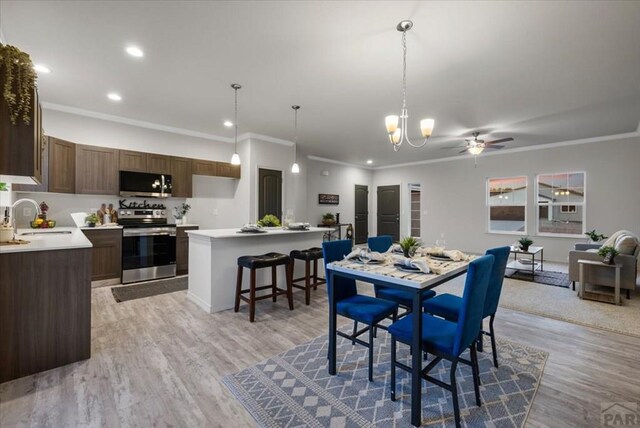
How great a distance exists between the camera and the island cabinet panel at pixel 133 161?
15.9ft

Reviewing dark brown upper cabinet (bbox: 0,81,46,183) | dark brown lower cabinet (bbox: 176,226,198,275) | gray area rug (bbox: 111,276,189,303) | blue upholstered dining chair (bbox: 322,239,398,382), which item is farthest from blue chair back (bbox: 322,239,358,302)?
dark brown lower cabinet (bbox: 176,226,198,275)

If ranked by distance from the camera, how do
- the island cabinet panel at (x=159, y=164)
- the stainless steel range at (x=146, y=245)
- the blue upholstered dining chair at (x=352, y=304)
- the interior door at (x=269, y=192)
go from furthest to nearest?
the interior door at (x=269, y=192)
the island cabinet panel at (x=159, y=164)
the stainless steel range at (x=146, y=245)
the blue upholstered dining chair at (x=352, y=304)

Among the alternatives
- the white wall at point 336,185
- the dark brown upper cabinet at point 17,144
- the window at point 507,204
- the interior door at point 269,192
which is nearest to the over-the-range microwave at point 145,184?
the interior door at point 269,192

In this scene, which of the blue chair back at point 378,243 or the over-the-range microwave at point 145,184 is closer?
the blue chair back at point 378,243

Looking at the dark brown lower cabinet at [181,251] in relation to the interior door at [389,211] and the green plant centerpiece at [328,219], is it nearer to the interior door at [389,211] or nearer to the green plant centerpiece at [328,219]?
the green plant centerpiece at [328,219]

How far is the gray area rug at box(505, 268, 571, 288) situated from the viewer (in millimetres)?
4727

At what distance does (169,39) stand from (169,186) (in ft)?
10.4

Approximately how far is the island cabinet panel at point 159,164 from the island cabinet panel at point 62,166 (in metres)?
1.03

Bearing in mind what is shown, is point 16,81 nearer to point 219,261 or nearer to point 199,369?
point 219,261

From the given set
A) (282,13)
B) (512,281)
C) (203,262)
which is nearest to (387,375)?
(203,262)

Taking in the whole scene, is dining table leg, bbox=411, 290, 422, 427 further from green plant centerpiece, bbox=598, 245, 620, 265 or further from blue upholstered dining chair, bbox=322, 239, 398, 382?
green plant centerpiece, bbox=598, 245, 620, 265

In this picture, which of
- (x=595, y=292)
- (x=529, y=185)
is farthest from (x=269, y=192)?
(x=529, y=185)

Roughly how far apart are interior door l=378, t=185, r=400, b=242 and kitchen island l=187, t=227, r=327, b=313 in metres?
6.05

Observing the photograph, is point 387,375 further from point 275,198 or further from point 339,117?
point 275,198
